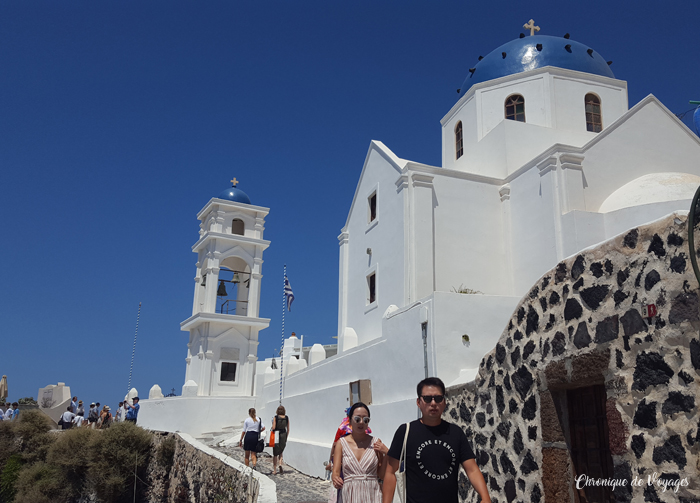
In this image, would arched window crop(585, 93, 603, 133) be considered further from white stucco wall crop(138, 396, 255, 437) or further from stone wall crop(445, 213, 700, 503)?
white stucco wall crop(138, 396, 255, 437)

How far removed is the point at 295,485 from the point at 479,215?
7.85 metres

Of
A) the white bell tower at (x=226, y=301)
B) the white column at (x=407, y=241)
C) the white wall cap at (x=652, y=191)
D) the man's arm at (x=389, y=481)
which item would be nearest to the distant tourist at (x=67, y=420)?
the white bell tower at (x=226, y=301)

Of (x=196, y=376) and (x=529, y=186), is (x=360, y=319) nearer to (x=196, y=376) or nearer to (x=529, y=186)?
(x=529, y=186)

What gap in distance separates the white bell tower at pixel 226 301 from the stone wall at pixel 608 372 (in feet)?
58.4

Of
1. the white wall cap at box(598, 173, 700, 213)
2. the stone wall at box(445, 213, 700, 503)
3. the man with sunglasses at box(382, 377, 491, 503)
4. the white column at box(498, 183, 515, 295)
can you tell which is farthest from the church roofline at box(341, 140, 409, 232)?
the man with sunglasses at box(382, 377, 491, 503)

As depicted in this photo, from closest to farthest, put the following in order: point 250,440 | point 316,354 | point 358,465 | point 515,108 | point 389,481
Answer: point 389,481
point 358,465
point 250,440
point 515,108
point 316,354

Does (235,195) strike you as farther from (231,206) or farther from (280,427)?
(280,427)

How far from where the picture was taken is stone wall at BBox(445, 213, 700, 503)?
13.4 feet

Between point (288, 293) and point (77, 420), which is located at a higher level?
point (288, 293)

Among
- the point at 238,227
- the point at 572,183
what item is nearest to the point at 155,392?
the point at 238,227

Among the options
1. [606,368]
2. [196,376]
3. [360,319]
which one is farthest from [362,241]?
[606,368]

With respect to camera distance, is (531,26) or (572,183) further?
(531,26)

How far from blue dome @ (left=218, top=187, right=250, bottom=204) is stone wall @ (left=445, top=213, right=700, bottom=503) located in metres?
20.4

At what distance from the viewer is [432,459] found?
3521 mm
